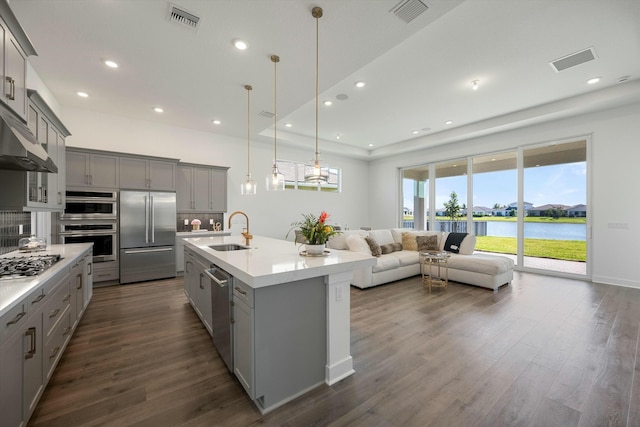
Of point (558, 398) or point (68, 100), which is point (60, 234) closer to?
point (68, 100)

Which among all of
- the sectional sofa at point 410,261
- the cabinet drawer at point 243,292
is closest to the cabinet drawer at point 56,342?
the cabinet drawer at point 243,292

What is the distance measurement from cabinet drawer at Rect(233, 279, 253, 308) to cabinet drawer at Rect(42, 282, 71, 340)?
1.31 meters

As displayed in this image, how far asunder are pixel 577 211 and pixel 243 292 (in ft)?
21.7

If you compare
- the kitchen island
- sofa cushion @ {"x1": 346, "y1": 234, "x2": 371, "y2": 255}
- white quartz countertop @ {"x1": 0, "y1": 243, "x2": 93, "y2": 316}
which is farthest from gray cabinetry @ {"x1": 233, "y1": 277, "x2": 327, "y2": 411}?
sofa cushion @ {"x1": 346, "y1": 234, "x2": 371, "y2": 255}

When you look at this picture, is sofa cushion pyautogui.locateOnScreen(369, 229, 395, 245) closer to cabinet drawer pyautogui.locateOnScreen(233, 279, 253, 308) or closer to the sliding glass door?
the sliding glass door

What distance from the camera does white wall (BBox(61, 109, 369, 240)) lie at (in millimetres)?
4914

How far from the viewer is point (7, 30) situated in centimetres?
190

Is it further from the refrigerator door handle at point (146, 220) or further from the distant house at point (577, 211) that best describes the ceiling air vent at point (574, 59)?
the refrigerator door handle at point (146, 220)

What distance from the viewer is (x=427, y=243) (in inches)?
224

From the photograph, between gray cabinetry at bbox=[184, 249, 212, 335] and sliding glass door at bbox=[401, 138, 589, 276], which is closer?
gray cabinetry at bbox=[184, 249, 212, 335]

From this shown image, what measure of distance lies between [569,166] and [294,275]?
6442mm

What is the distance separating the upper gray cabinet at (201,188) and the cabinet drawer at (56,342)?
3310mm

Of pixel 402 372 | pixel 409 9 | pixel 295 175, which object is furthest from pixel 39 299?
pixel 295 175

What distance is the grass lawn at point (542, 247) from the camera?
5.23m
